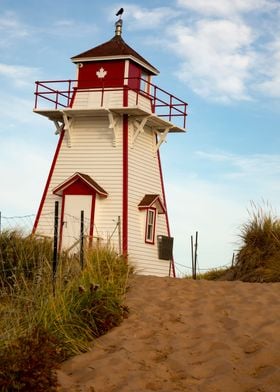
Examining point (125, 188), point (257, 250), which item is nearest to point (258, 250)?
point (257, 250)

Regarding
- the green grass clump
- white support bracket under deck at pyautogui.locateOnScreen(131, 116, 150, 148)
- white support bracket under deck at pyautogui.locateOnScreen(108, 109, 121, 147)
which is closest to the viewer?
the green grass clump

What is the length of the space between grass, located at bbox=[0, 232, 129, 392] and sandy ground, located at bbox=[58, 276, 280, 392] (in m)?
0.32

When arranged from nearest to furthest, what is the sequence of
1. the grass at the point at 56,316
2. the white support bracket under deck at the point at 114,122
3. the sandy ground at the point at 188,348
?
the grass at the point at 56,316 → the sandy ground at the point at 188,348 → the white support bracket under deck at the point at 114,122

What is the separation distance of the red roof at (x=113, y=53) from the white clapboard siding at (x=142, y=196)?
260 centimetres

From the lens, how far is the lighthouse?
23766 mm

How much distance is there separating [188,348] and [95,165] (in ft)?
47.0

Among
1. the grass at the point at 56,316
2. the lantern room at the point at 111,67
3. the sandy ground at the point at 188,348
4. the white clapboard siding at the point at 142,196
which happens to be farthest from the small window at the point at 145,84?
the sandy ground at the point at 188,348

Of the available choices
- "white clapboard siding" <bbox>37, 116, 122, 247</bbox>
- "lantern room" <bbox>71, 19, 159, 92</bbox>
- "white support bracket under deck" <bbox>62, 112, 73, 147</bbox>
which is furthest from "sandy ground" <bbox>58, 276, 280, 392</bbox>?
"lantern room" <bbox>71, 19, 159, 92</bbox>

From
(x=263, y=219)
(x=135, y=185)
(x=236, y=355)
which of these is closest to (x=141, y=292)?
(x=236, y=355)

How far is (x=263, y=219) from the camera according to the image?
19422mm

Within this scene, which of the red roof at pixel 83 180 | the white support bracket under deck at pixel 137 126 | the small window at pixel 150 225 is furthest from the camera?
the small window at pixel 150 225

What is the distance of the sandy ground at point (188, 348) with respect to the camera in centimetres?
932

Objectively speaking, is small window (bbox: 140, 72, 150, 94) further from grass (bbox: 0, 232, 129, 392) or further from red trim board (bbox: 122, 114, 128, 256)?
grass (bbox: 0, 232, 129, 392)

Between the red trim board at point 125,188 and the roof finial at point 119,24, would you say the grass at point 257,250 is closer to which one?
the red trim board at point 125,188
